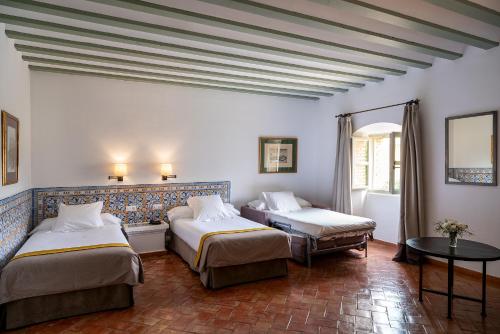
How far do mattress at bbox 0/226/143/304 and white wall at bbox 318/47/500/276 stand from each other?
4000mm

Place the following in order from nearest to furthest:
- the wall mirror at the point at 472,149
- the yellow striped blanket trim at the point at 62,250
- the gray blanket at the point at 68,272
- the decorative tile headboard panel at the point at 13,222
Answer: the gray blanket at the point at 68,272 → the yellow striped blanket trim at the point at 62,250 → the decorative tile headboard panel at the point at 13,222 → the wall mirror at the point at 472,149

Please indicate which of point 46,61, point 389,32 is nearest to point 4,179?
point 46,61

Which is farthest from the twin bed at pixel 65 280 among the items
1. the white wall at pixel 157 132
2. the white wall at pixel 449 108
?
the white wall at pixel 449 108

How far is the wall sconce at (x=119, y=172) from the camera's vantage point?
16.8 ft

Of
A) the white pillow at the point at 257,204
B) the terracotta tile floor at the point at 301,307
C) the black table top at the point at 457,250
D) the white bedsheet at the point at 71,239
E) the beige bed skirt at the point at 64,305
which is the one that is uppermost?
the white pillow at the point at 257,204

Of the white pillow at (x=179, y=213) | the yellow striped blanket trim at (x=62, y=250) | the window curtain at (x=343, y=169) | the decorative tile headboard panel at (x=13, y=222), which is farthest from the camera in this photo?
the window curtain at (x=343, y=169)

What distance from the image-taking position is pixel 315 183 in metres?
6.98

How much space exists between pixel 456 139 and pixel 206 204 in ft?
12.0

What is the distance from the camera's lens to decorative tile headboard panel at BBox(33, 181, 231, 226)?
478cm

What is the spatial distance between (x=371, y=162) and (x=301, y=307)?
3.84 metres

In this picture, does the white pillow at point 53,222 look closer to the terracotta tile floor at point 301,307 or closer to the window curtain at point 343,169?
the terracotta tile floor at point 301,307

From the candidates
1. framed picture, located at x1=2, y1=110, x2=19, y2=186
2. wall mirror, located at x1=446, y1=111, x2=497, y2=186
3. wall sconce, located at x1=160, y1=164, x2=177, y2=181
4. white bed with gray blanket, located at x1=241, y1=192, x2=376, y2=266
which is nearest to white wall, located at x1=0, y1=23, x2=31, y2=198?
framed picture, located at x1=2, y1=110, x2=19, y2=186

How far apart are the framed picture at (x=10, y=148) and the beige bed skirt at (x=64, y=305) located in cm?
125

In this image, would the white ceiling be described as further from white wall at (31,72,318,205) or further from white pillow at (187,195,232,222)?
white pillow at (187,195,232,222)
